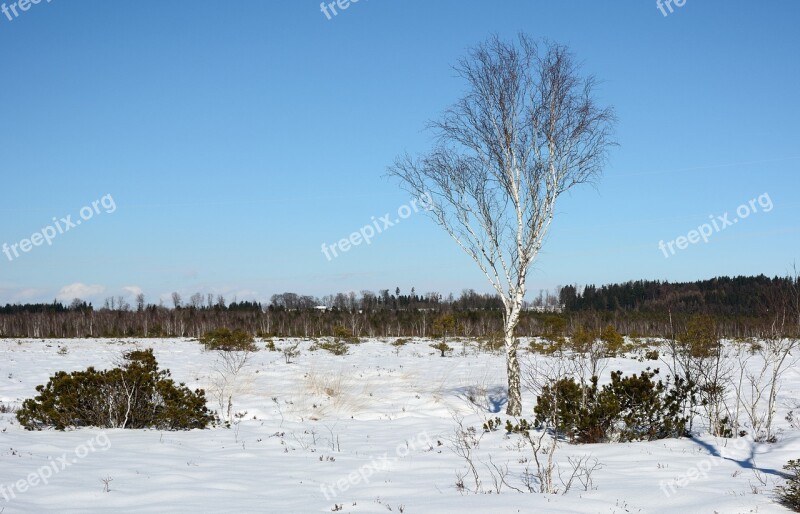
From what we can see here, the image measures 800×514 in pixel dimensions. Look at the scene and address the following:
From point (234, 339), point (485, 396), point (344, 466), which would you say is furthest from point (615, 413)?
point (234, 339)

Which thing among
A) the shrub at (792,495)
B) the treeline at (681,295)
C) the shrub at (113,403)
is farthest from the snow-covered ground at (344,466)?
the treeline at (681,295)

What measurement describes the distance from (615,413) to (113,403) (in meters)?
8.76

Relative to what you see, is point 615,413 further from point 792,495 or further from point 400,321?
point 400,321

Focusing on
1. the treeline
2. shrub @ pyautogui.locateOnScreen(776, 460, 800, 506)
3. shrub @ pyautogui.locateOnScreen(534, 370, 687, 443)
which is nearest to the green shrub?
shrub @ pyautogui.locateOnScreen(776, 460, 800, 506)

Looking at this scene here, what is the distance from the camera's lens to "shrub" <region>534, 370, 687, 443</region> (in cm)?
987

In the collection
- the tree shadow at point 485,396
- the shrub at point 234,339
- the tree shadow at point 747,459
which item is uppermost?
the shrub at point 234,339

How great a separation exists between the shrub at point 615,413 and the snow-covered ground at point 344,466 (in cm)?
50

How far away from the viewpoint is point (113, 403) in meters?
10.6

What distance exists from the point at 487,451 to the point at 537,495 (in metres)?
3.25

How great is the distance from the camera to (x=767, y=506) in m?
5.45

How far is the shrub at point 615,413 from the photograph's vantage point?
9867mm

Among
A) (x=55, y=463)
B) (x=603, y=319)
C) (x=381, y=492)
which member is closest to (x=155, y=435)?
(x=55, y=463)

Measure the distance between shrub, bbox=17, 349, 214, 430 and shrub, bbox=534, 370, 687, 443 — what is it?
6.66 metres

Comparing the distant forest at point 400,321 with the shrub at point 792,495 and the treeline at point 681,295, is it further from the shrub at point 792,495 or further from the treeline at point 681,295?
the shrub at point 792,495
